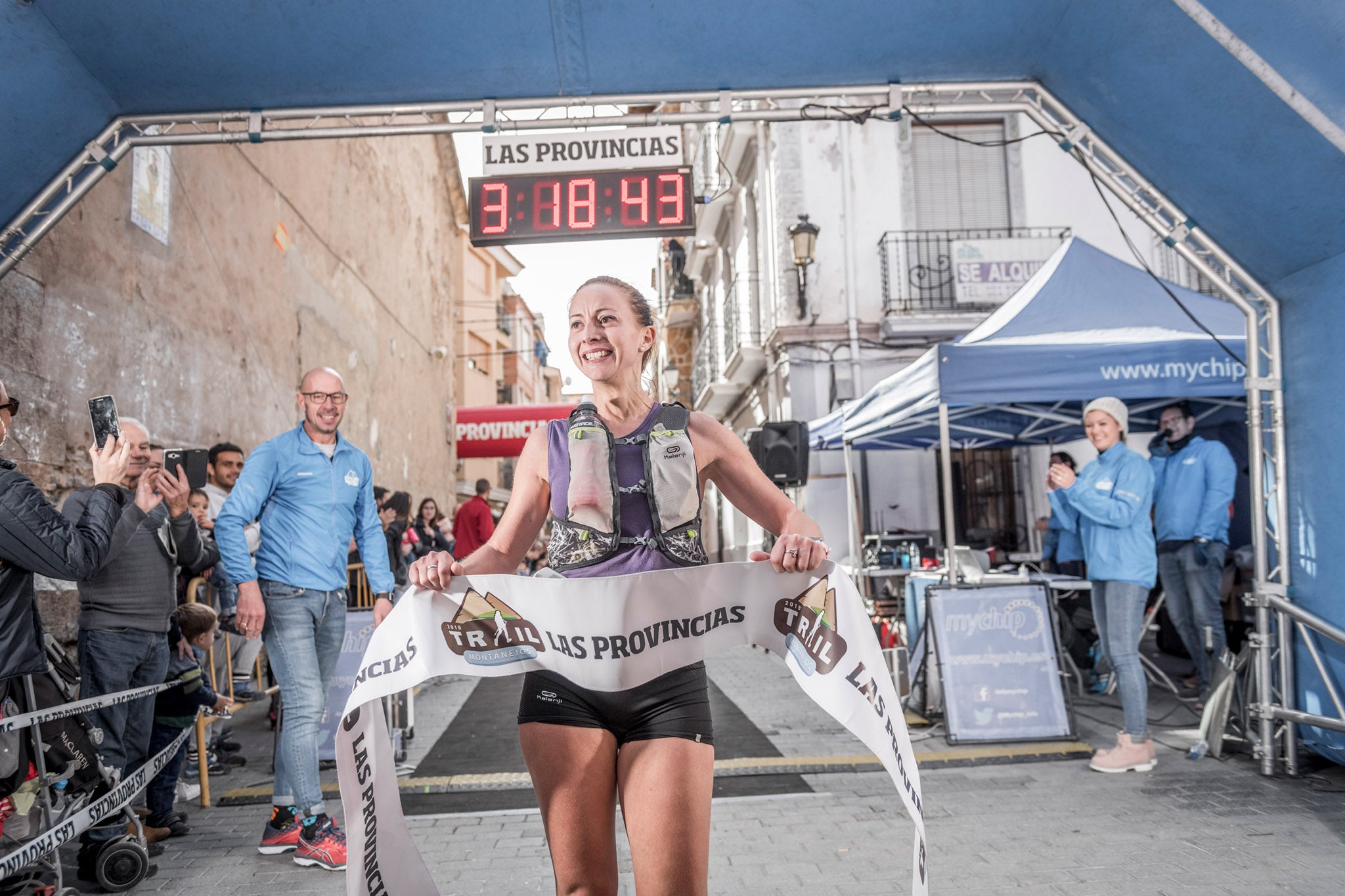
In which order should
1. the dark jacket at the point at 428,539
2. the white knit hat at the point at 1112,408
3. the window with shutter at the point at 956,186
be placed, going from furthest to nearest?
the window with shutter at the point at 956,186, the dark jacket at the point at 428,539, the white knit hat at the point at 1112,408

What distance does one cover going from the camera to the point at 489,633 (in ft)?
8.06

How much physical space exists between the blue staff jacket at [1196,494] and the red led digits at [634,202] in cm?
403

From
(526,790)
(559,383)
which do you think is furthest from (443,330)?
(559,383)

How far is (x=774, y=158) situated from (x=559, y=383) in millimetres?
56981

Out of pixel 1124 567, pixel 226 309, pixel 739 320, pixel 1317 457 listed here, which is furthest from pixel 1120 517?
pixel 739 320

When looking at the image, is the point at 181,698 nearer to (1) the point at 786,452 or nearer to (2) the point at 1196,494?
(1) the point at 786,452

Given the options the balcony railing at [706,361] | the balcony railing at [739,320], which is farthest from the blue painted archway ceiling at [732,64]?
the balcony railing at [706,361]

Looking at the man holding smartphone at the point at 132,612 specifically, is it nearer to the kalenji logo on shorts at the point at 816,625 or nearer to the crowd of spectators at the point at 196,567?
the crowd of spectators at the point at 196,567

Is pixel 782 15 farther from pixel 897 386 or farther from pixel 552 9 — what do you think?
pixel 897 386

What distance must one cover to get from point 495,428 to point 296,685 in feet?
67.5

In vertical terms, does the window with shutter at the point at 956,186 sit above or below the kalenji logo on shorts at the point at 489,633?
above

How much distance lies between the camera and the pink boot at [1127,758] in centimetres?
566

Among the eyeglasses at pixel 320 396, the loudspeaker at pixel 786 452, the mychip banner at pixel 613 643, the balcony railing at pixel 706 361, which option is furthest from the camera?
the balcony railing at pixel 706 361

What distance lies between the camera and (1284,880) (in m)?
3.86
